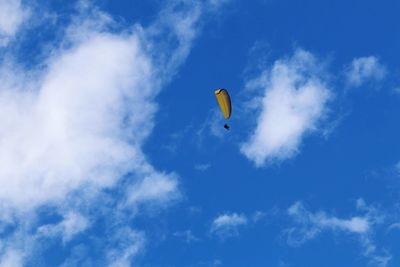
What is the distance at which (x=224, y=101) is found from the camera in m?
92.8

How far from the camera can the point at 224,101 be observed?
92750 millimetres

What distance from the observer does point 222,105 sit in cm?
9338

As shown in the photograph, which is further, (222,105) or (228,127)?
(222,105)

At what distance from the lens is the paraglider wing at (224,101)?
299 ft

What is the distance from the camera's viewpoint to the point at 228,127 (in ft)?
265

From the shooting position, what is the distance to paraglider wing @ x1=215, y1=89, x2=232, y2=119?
9100 centimetres

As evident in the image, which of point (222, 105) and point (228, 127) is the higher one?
point (222, 105)

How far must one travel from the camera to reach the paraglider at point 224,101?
91000 mm

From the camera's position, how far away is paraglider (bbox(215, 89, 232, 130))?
3583 inches

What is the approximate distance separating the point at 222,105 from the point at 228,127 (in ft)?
45.8
